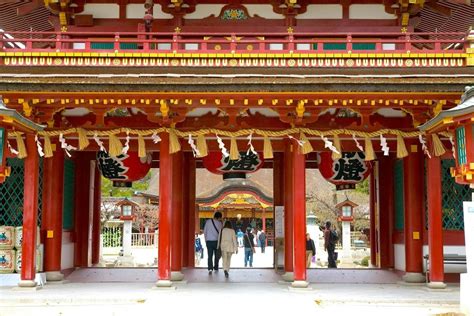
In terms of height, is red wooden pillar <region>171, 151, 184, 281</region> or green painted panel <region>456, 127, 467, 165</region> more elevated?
green painted panel <region>456, 127, 467, 165</region>

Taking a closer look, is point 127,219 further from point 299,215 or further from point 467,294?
point 467,294

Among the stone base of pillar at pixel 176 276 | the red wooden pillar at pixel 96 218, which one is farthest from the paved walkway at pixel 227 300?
the red wooden pillar at pixel 96 218

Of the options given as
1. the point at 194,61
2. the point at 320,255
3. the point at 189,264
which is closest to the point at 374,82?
the point at 194,61

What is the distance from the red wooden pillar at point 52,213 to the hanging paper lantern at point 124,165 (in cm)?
142

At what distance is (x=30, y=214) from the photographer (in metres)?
13.0

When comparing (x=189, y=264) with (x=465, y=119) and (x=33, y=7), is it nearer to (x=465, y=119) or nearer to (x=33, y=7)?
(x=33, y=7)

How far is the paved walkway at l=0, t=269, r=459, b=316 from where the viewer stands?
1076 centimetres

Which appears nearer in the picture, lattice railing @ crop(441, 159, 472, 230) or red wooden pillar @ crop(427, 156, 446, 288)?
red wooden pillar @ crop(427, 156, 446, 288)

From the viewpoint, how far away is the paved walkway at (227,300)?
10.8m

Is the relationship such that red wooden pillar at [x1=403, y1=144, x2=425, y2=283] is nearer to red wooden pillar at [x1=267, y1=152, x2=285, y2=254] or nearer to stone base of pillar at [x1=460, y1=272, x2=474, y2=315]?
red wooden pillar at [x1=267, y1=152, x2=285, y2=254]

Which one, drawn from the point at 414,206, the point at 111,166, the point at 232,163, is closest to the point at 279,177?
the point at 232,163

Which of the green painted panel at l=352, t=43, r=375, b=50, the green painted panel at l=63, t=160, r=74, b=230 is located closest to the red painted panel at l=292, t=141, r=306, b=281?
the green painted panel at l=352, t=43, r=375, b=50

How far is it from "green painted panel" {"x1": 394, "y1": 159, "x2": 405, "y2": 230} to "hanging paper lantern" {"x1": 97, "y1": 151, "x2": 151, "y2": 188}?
6.75 metres

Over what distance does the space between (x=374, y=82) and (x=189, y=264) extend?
8.51m
